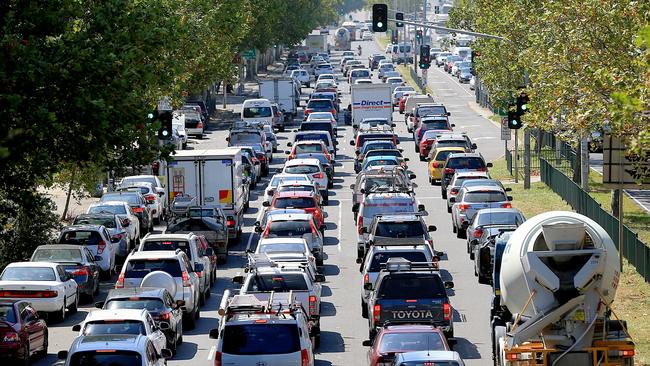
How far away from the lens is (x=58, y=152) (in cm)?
2884

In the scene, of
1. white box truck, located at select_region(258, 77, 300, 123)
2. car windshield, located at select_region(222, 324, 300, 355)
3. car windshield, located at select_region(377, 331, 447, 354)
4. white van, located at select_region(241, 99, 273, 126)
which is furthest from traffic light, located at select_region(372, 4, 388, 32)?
white box truck, located at select_region(258, 77, 300, 123)

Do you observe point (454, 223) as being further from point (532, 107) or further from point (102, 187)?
point (102, 187)

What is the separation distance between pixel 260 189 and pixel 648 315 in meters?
30.6

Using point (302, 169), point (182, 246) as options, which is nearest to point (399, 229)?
point (182, 246)

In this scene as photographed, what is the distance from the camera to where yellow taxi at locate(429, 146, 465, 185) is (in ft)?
198

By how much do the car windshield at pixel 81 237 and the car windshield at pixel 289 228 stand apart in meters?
4.43

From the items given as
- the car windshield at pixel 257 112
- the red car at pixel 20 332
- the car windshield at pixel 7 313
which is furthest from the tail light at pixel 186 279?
the car windshield at pixel 257 112

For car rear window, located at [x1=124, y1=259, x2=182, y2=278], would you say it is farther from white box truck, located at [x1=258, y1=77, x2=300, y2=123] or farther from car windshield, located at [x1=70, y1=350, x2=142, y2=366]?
white box truck, located at [x1=258, y1=77, x2=300, y2=123]

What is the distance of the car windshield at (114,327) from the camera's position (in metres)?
26.5

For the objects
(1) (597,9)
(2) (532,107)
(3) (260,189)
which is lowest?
(3) (260,189)

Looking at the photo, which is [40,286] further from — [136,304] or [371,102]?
[371,102]

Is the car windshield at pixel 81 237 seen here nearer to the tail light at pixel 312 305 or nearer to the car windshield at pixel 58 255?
the car windshield at pixel 58 255

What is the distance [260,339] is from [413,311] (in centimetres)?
574

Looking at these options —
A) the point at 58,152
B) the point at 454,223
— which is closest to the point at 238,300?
the point at 58,152
